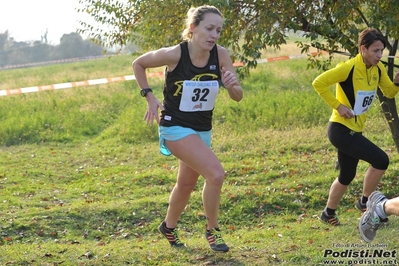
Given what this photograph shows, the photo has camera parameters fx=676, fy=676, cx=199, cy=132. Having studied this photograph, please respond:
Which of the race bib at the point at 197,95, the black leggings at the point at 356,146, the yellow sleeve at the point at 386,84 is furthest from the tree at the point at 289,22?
the race bib at the point at 197,95

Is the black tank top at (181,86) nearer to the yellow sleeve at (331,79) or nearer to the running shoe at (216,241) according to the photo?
the running shoe at (216,241)

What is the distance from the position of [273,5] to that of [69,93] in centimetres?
1286

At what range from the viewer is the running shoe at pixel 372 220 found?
5461mm

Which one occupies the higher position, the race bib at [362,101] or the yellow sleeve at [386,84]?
the yellow sleeve at [386,84]

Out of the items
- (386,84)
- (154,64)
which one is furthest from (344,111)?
(154,64)

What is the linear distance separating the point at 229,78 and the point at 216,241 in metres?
1.43

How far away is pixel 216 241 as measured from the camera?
5875 mm

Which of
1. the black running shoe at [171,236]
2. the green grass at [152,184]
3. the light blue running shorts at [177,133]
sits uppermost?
the light blue running shorts at [177,133]

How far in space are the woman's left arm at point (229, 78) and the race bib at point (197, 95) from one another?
11 cm

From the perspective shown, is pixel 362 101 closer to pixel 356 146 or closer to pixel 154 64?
pixel 356 146

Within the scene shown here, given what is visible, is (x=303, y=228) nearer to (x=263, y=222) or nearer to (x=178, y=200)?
(x=263, y=222)

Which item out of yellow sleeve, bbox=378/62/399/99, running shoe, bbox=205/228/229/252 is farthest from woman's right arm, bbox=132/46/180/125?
yellow sleeve, bbox=378/62/399/99

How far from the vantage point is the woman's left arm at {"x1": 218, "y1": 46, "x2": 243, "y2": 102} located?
5.58 m

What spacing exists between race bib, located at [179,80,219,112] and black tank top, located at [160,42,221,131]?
34 millimetres
